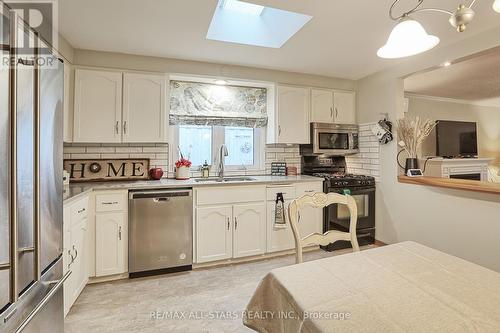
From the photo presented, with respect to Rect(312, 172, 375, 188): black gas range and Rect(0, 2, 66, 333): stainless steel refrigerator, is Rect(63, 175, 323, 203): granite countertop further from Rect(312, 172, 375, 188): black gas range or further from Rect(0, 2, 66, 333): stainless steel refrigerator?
Rect(0, 2, 66, 333): stainless steel refrigerator

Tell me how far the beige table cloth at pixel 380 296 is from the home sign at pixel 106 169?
2.30 meters

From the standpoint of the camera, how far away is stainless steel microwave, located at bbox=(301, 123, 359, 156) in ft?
11.2

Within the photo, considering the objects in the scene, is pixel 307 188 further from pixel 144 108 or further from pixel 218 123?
pixel 144 108

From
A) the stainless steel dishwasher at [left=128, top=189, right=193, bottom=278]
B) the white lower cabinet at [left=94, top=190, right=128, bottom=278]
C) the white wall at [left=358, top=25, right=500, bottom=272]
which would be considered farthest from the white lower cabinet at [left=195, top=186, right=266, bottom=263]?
the white wall at [left=358, top=25, right=500, bottom=272]

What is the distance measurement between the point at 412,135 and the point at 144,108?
116 inches

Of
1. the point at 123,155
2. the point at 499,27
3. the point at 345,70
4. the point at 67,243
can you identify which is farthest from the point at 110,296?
the point at 499,27

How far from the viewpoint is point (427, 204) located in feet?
8.89

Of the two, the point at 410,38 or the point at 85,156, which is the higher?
the point at 410,38

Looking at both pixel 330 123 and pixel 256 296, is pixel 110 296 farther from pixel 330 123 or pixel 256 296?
pixel 330 123

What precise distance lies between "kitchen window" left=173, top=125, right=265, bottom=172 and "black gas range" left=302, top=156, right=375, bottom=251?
79 centimetres

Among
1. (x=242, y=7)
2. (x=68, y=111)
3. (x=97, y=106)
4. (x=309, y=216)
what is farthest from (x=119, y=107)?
A: (x=309, y=216)

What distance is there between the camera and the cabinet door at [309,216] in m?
3.04

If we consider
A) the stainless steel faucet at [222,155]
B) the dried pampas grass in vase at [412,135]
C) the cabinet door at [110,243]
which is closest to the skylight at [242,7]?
the stainless steel faucet at [222,155]

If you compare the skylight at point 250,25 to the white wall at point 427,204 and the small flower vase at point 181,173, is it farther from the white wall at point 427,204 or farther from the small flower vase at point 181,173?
the white wall at point 427,204
